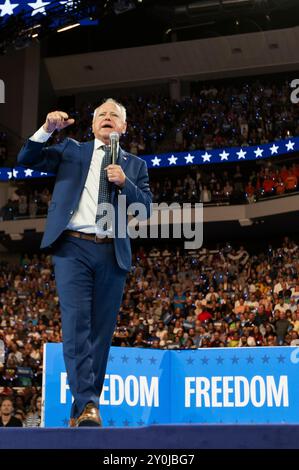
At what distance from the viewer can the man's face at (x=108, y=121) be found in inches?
143

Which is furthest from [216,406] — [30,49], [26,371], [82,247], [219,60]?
[30,49]

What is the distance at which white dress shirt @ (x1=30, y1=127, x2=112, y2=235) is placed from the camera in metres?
3.45

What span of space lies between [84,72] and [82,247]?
21.2 meters

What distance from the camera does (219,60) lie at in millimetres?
22422

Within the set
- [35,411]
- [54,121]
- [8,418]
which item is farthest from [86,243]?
[35,411]

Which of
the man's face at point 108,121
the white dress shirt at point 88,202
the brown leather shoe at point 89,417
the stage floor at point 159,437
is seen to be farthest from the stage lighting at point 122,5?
the stage floor at point 159,437

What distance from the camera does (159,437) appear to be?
2.09 metres

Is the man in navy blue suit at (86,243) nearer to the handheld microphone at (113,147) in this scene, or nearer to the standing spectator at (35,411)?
the handheld microphone at (113,147)

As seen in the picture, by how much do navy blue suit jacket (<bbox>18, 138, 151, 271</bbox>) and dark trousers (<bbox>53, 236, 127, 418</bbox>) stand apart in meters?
0.07

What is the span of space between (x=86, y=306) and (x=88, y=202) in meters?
0.52

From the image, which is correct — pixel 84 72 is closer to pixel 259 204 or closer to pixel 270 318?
pixel 259 204

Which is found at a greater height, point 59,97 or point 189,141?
point 59,97

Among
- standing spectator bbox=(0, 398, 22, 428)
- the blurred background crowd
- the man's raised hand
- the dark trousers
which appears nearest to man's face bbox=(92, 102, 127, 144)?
the man's raised hand

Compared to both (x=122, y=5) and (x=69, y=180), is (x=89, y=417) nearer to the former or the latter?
(x=69, y=180)
